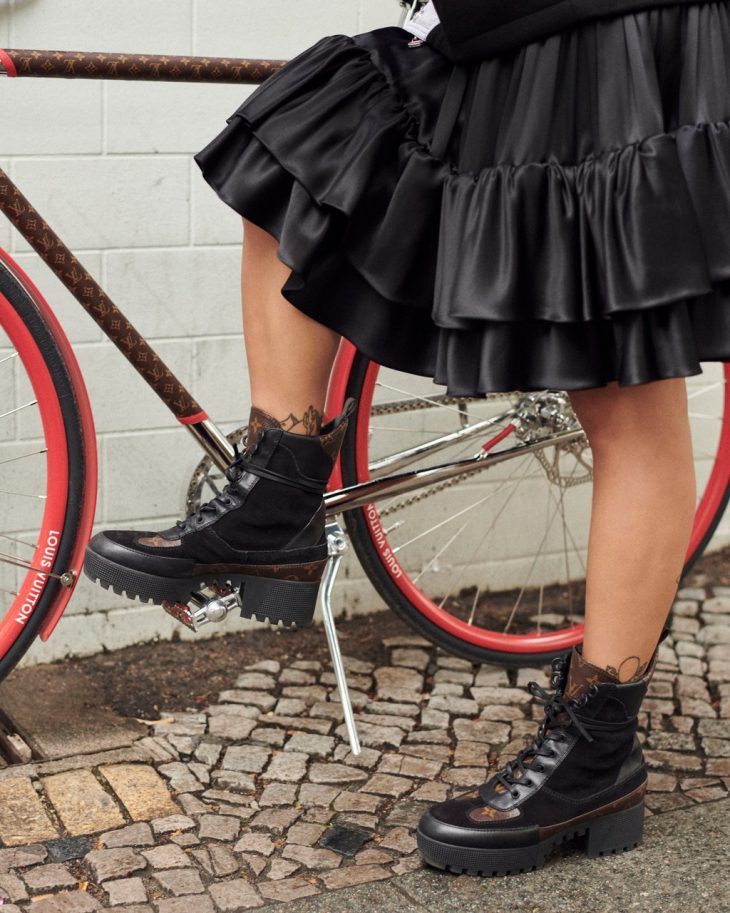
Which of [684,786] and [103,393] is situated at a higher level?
[103,393]

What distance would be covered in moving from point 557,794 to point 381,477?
28.1 inches

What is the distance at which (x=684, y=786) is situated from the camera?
6.92 feet

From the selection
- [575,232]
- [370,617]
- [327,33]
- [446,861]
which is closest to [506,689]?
[370,617]

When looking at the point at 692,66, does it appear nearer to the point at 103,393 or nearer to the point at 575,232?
the point at 575,232

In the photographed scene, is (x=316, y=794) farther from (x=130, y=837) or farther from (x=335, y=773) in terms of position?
(x=130, y=837)

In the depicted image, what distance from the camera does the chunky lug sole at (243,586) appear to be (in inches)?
70.7

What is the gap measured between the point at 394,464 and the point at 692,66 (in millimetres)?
983

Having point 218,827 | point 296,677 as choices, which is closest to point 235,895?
point 218,827

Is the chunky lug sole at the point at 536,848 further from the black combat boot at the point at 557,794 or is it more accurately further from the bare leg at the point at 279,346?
the bare leg at the point at 279,346

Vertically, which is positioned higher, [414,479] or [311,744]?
[414,479]

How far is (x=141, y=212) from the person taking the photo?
2.46 metres

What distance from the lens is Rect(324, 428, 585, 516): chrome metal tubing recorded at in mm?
2244

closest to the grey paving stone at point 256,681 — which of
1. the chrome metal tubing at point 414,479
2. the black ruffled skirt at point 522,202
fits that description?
Answer: the chrome metal tubing at point 414,479

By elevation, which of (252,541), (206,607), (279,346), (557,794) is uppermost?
(279,346)
